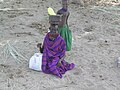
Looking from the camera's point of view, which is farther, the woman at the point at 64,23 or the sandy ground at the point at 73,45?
the woman at the point at 64,23

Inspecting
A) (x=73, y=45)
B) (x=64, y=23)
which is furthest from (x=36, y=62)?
(x=73, y=45)

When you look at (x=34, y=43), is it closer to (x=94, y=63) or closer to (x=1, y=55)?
(x=1, y=55)

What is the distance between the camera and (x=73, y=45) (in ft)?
17.0

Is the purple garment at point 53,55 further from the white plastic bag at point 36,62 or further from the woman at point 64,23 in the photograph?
the woman at point 64,23

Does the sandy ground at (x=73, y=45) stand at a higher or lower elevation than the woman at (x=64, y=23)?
lower

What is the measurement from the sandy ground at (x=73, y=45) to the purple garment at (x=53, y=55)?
0.09 metres

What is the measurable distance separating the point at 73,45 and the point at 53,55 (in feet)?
3.75

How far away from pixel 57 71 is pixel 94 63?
72 cm

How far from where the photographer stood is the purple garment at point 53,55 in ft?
13.2

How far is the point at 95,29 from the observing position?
603cm

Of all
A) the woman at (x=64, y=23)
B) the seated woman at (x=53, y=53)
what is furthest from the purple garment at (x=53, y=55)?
→ the woman at (x=64, y=23)

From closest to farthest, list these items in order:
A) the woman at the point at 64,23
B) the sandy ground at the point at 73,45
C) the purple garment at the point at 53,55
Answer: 1. the sandy ground at the point at 73,45
2. the purple garment at the point at 53,55
3. the woman at the point at 64,23

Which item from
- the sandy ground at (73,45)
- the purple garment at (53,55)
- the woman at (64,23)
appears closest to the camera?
the sandy ground at (73,45)

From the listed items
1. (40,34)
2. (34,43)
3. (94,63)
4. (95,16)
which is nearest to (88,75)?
(94,63)
